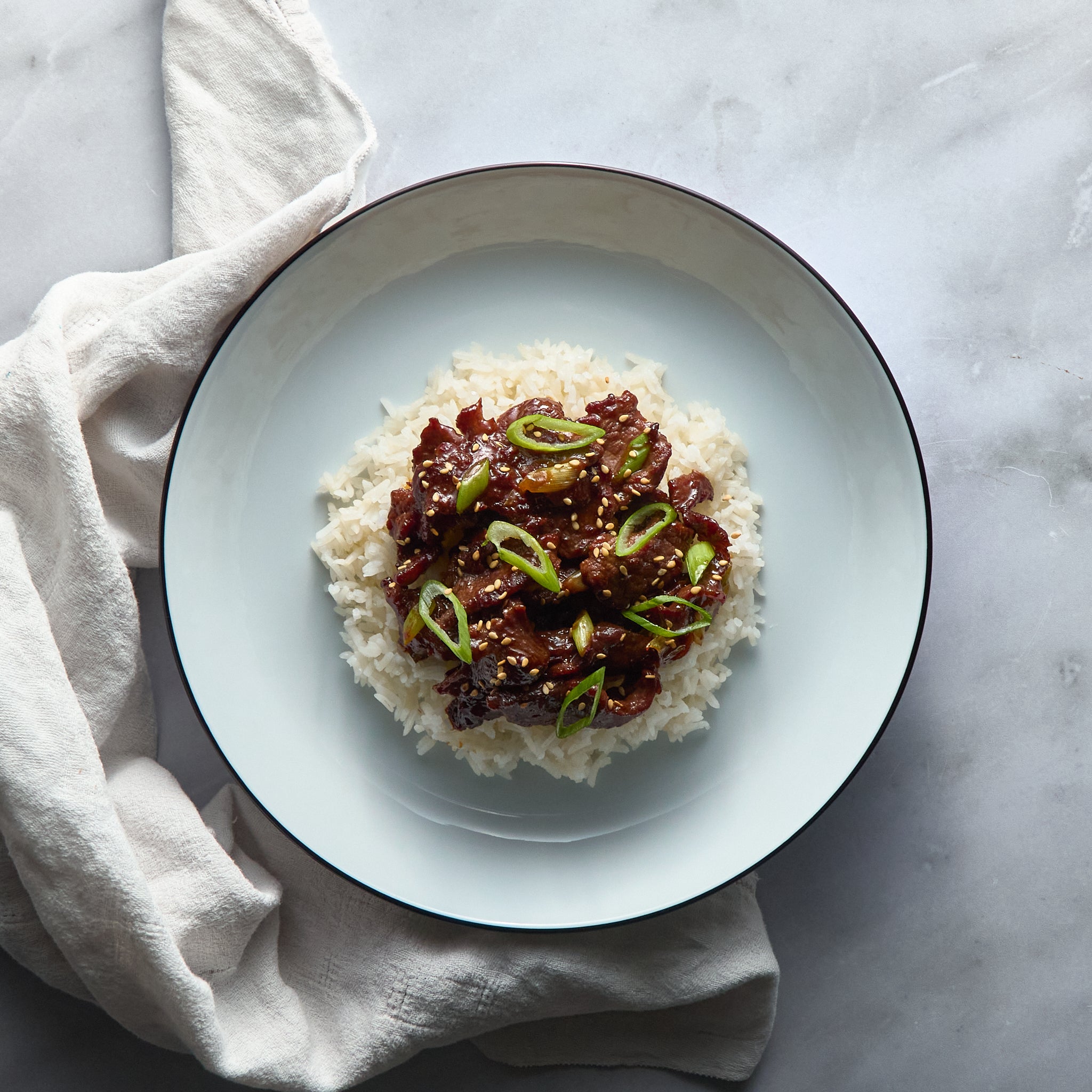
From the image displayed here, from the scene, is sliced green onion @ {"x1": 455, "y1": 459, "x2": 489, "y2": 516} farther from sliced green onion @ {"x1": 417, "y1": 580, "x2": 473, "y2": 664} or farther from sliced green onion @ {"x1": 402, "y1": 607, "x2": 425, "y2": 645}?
sliced green onion @ {"x1": 402, "y1": 607, "x2": 425, "y2": 645}

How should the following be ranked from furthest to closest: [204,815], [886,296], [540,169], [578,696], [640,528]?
[886,296]
[204,815]
[540,169]
[640,528]
[578,696]

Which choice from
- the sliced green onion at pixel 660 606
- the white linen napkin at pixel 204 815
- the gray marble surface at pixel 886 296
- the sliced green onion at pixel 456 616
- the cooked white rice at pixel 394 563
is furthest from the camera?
the gray marble surface at pixel 886 296

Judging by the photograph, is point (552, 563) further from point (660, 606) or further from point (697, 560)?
point (697, 560)

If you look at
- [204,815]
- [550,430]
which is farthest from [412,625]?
[204,815]

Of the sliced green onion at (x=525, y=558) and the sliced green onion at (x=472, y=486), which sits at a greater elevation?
the sliced green onion at (x=472, y=486)

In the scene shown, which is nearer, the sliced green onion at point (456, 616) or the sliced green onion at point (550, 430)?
the sliced green onion at point (456, 616)

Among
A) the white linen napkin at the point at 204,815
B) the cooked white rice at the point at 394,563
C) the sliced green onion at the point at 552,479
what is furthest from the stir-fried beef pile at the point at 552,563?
the white linen napkin at the point at 204,815

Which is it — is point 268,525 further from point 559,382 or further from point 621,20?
point 621,20

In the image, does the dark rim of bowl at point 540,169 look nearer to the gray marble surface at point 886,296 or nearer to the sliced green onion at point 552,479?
the gray marble surface at point 886,296
